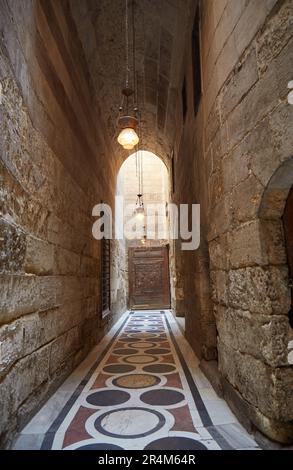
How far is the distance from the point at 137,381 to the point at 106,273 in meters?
3.18

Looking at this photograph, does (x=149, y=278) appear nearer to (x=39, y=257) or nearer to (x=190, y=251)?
(x=190, y=251)

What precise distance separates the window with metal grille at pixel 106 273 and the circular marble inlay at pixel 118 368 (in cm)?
207

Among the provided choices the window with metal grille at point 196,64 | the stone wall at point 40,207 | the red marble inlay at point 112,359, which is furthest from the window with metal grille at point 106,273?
the window with metal grille at point 196,64

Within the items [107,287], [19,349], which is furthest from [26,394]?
[107,287]

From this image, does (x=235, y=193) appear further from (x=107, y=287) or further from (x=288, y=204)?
(x=107, y=287)

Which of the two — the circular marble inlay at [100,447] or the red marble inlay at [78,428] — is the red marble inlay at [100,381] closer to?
the red marble inlay at [78,428]

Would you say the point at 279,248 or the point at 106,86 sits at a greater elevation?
the point at 106,86

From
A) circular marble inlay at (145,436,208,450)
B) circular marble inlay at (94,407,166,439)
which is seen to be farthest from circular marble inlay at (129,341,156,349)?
circular marble inlay at (145,436,208,450)

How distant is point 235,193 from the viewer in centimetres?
175

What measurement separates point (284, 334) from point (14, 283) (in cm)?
150

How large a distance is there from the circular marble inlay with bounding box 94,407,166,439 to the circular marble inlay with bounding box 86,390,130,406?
15cm

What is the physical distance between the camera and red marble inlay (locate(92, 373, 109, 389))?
7.79 feet

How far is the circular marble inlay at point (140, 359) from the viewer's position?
303 cm

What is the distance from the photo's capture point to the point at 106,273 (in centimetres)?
549
